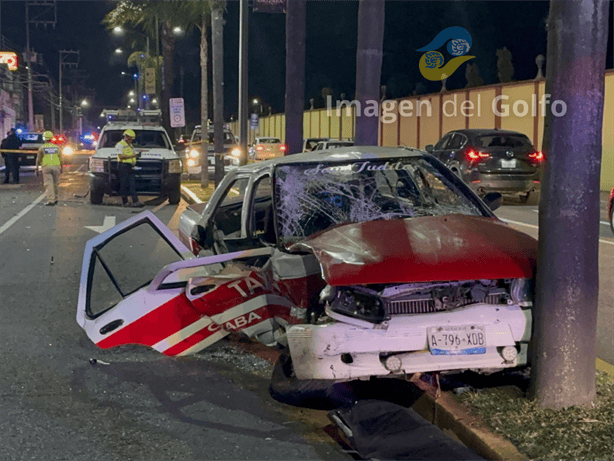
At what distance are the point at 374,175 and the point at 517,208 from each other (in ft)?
42.1

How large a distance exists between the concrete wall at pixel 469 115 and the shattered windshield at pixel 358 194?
41.9 ft

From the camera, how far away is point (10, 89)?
77.8 meters

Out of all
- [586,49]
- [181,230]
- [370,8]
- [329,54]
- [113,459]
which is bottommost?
[113,459]

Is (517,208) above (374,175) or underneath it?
underneath

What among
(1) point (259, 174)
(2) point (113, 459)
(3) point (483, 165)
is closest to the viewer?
(2) point (113, 459)

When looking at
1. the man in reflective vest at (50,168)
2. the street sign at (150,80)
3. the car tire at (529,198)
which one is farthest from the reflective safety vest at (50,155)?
the street sign at (150,80)

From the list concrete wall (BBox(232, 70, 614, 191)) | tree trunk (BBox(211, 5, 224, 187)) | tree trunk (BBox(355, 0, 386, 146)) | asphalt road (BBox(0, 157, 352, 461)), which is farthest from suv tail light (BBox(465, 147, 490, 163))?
asphalt road (BBox(0, 157, 352, 461))

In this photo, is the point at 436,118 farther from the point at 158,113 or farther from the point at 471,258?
the point at 471,258

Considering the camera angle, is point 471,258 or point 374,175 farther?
point 374,175

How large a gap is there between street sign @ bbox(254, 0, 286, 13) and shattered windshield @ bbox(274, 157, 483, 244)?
9890 millimetres

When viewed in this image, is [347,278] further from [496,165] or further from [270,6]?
[496,165]

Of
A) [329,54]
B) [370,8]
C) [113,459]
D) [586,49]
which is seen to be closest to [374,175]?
[586,49]

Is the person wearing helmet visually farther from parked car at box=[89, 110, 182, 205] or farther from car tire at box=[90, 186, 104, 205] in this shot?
car tire at box=[90, 186, 104, 205]

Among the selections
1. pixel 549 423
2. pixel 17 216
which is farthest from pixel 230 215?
pixel 17 216
